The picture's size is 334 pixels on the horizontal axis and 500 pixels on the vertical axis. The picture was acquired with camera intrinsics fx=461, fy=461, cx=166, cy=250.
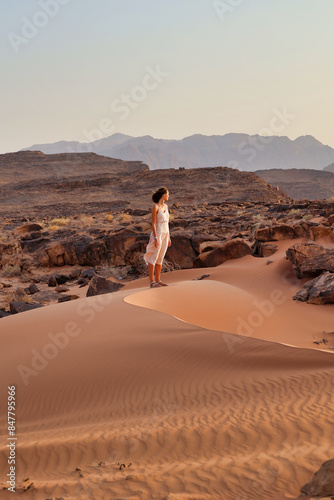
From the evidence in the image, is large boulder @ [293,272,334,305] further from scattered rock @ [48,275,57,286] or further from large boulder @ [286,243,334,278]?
scattered rock @ [48,275,57,286]

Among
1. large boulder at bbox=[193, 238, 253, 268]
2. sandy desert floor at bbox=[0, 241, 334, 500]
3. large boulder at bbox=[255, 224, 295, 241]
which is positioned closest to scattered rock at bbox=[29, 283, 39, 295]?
large boulder at bbox=[193, 238, 253, 268]

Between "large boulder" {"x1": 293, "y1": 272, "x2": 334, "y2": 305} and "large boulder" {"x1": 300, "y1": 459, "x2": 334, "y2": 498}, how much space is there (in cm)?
633

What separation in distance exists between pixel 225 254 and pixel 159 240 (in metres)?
4.39

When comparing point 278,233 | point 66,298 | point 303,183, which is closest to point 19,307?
point 66,298

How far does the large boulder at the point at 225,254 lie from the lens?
1257cm

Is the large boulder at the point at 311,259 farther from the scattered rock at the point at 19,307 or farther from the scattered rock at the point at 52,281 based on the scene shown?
the scattered rock at the point at 52,281

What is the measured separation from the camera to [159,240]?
8.58 m

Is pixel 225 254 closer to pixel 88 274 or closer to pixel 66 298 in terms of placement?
pixel 88 274

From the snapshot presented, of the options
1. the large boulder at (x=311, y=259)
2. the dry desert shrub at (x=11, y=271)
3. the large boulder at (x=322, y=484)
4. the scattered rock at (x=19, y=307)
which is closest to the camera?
the large boulder at (x=322, y=484)

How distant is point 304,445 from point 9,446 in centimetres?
214

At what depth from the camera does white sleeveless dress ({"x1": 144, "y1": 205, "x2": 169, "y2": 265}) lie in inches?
336

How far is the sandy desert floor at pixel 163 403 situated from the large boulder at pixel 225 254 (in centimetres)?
519

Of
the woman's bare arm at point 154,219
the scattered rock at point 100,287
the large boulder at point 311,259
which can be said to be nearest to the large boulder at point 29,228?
the scattered rock at point 100,287

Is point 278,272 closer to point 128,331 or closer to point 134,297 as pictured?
point 134,297
